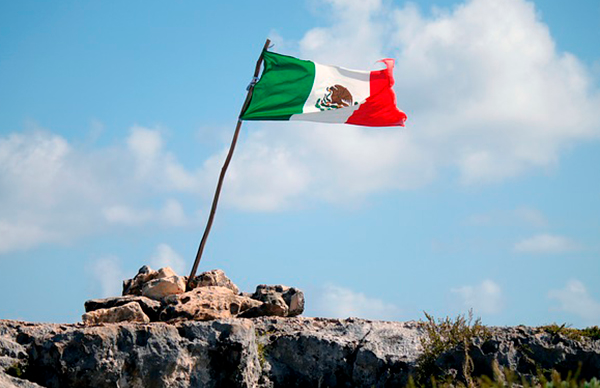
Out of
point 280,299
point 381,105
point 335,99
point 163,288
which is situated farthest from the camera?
point 381,105

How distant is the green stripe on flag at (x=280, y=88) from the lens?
49.2ft

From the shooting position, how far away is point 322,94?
1575 cm

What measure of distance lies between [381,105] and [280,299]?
5.23 meters

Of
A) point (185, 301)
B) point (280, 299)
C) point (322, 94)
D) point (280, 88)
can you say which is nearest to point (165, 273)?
point (185, 301)

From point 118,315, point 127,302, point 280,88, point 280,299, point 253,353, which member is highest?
point 280,88

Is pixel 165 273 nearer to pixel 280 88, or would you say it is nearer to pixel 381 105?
pixel 280 88

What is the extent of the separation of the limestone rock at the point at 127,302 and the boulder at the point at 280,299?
78.6 inches

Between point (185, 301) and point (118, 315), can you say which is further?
point (185, 301)

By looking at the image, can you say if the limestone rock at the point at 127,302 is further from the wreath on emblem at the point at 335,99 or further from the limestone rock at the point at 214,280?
the wreath on emblem at the point at 335,99

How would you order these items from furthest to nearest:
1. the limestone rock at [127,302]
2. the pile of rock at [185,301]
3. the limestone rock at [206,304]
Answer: the limestone rock at [127,302], the pile of rock at [185,301], the limestone rock at [206,304]

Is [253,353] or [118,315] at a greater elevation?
[118,315]

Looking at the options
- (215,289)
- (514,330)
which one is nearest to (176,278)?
(215,289)

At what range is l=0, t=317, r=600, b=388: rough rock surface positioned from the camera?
408 inches

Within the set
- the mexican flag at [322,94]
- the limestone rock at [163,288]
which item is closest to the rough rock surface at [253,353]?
the limestone rock at [163,288]
